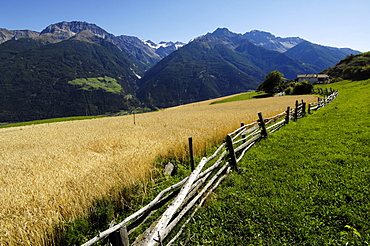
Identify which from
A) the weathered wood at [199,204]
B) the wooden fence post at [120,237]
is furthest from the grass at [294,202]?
the wooden fence post at [120,237]

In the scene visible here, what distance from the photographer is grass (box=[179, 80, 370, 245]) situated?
3.88 m

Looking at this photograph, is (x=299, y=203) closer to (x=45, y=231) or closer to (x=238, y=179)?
(x=238, y=179)

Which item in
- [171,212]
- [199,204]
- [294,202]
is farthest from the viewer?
[199,204]

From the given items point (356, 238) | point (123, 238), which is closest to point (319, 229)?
point (356, 238)

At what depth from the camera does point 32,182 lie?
16.8 ft

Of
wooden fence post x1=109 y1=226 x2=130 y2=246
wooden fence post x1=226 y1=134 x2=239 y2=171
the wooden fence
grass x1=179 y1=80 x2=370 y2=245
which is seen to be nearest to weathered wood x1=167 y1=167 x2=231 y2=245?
the wooden fence

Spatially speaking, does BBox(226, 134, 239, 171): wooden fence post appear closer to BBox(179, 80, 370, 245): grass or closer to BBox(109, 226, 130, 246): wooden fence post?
BBox(179, 80, 370, 245): grass

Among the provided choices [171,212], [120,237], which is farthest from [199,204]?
[120,237]

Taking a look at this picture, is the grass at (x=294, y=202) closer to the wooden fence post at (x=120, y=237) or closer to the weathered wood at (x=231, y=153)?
the weathered wood at (x=231, y=153)

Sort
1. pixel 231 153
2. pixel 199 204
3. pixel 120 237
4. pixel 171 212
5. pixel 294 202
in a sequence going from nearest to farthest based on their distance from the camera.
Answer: pixel 120 237 → pixel 171 212 → pixel 294 202 → pixel 199 204 → pixel 231 153

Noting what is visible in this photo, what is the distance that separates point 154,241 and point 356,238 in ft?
13.1

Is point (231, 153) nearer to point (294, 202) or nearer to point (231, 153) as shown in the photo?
point (231, 153)

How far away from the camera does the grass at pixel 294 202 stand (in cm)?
388

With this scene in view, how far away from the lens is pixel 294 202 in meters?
4.89
